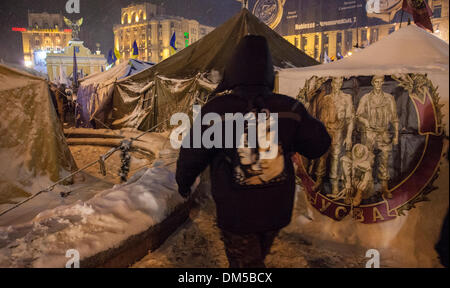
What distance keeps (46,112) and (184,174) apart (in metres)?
5.20

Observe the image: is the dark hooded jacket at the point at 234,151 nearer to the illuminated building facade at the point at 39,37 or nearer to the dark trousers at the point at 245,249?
the dark trousers at the point at 245,249

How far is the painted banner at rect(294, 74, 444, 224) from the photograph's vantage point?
3486mm

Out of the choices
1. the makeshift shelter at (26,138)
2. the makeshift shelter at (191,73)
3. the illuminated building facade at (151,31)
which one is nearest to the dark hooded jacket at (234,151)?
the makeshift shelter at (26,138)

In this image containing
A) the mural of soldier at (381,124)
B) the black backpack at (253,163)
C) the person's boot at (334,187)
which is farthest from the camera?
the person's boot at (334,187)

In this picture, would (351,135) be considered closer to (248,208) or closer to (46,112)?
(248,208)

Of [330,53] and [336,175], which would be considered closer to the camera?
[336,175]

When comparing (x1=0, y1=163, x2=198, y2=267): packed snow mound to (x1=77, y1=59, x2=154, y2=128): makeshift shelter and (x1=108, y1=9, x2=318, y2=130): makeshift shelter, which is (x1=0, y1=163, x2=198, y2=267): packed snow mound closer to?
(x1=108, y1=9, x2=318, y2=130): makeshift shelter

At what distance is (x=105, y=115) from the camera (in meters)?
13.4

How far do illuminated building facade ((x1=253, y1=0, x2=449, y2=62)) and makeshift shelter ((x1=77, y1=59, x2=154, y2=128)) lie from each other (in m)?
49.7

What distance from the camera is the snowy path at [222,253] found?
11.4 feet

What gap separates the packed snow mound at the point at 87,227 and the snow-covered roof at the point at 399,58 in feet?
9.14

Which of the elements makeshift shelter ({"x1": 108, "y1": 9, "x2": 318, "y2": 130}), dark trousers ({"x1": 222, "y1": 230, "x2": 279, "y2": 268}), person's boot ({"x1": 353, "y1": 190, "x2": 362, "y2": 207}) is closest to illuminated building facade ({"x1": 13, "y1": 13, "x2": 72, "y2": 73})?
makeshift shelter ({"x1": 108, "y1": 9, "x2": 318, "y2": 130})
